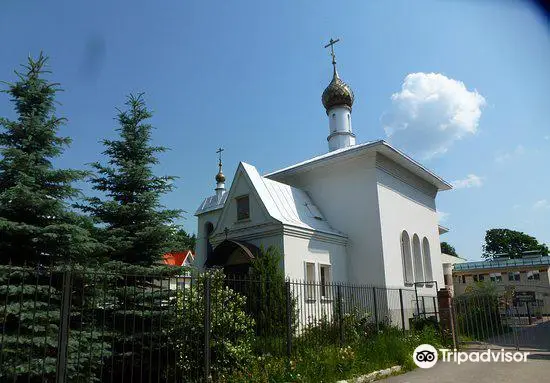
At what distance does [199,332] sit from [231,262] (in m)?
7.29

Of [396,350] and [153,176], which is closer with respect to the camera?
[396,350]

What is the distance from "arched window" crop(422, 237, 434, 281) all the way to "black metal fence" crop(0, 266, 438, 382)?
10.3 m

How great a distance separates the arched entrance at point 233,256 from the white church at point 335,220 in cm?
4

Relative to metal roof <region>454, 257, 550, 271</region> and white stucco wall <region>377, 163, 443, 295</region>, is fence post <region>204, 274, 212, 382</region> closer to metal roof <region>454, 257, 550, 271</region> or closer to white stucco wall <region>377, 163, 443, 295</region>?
white stucco wall <region>377, 163, 443, 295</region>

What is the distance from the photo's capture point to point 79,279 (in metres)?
9.07

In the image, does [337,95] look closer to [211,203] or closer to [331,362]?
[211,203]

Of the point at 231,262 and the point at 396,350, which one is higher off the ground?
the point at 231,262

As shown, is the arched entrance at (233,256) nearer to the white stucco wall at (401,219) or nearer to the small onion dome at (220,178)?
the white stucco wall at (401,219)

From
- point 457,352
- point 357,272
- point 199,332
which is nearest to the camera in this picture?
point 199,332

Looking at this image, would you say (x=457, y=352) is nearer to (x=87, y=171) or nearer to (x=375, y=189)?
(x=375, y=189)

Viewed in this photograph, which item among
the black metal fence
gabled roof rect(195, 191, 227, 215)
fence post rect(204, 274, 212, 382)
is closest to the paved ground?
the black metal fence

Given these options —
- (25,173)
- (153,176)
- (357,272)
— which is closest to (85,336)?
(25,173)

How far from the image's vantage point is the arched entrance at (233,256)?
16.0 metres

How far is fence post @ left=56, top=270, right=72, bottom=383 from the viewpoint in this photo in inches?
246
